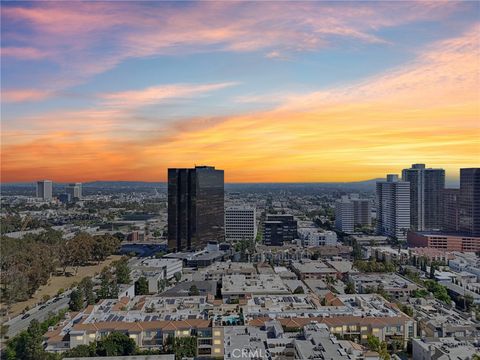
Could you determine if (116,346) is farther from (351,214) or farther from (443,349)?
(351,214)

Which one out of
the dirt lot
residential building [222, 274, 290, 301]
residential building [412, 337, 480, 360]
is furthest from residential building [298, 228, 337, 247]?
residential building [412, 337, 480, 360]

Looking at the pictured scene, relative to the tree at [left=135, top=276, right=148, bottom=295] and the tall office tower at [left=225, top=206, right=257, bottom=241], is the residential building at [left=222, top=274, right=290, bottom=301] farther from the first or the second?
the tall office tower at [left=225, top=206, right=257, bottom=241]

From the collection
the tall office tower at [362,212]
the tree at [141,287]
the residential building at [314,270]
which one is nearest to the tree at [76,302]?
the tree at [141,287]

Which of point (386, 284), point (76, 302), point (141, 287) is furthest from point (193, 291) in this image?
point (386, 284)

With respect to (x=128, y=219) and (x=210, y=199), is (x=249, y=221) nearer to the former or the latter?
(x=210, y=199)

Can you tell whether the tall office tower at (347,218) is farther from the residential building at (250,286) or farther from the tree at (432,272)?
the residential building at (250,286)

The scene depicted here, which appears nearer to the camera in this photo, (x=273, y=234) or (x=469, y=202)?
(x=469, y=202)
